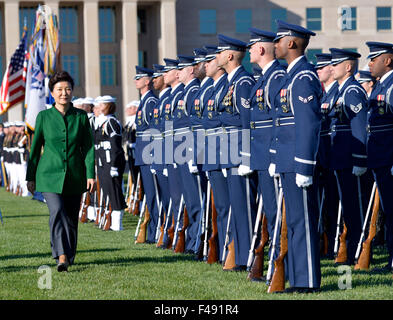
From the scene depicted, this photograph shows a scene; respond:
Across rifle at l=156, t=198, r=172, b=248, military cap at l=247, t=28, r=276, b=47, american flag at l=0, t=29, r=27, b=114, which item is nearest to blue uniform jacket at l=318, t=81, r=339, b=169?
military cap at l=247, t=28, r=276, b=47

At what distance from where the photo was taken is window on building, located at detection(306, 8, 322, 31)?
71750 mm

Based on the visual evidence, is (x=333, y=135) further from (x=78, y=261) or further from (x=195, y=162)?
(x=78, y=261)

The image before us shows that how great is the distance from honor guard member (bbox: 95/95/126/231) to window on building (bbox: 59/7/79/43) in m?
55.0

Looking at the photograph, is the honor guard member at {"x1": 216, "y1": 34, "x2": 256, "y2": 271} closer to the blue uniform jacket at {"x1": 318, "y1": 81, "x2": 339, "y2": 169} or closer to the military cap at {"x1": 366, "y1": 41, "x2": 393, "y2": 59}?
the blue uniform jacket at {"x1": 318, "y1": 81, "x2": 339, "y2": 169}

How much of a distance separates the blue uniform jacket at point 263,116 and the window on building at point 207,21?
63.3 metres

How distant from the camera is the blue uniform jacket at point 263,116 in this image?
8750mm

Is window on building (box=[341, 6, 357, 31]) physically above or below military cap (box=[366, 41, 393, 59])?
above

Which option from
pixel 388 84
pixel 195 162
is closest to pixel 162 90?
pixel 195 162

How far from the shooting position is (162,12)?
226 ft

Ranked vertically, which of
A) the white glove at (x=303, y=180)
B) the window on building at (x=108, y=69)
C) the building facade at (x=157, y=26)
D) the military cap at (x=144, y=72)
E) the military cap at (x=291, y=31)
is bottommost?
the white glove at (x=303, y=180)

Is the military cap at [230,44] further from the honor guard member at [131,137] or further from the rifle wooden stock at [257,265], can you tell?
the honor guard member at [131,137]

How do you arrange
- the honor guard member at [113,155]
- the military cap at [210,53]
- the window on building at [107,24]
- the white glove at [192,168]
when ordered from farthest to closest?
1. the window on building at [107,24]
2. the honor guard member at [113,155]
3. the white glove at [192,168]
4. the military cap at [210,53]

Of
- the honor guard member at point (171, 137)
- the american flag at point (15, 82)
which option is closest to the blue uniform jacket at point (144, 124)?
the honor guard member at point (171, 137)

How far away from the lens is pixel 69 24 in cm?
7069
